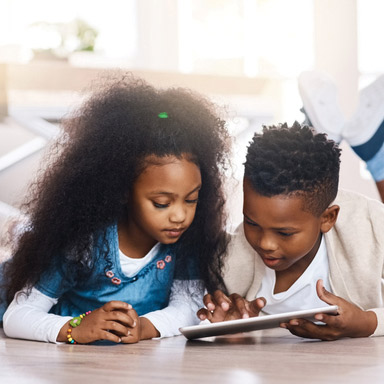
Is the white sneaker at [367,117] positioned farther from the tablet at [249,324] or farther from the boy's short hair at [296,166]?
the tablet at [249,324]

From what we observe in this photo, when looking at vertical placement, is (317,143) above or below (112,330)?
above

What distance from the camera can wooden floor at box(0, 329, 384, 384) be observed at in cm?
79

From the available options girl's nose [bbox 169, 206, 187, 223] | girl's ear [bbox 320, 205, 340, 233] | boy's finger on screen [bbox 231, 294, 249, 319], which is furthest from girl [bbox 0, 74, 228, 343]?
girl's ear [bbox 320, 205, 340, 233]

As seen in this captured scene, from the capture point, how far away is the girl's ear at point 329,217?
125 cm

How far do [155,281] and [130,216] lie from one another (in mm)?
148

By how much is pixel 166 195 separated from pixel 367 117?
3.64 feet

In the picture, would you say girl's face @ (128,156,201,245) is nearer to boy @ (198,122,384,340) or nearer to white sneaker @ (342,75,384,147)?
boy @ (198,122,384,340)

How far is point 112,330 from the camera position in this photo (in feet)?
3.59

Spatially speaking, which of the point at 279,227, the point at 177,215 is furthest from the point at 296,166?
the point at 177,215

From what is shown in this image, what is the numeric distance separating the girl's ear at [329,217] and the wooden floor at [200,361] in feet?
0.75

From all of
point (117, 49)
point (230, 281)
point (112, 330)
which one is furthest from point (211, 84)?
point (112, 330)

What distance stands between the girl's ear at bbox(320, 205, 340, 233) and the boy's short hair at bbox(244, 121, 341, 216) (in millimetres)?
16

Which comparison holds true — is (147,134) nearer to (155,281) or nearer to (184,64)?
(155,281)

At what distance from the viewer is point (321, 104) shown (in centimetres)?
209
